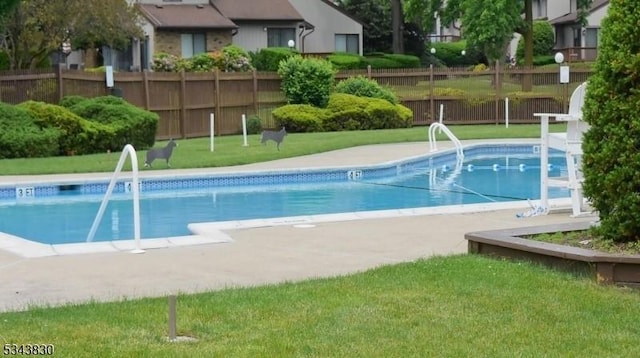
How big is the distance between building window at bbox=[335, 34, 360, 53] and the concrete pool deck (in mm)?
38745

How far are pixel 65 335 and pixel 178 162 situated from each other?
47.0 ft

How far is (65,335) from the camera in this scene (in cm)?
568

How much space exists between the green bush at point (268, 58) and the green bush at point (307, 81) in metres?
7.96

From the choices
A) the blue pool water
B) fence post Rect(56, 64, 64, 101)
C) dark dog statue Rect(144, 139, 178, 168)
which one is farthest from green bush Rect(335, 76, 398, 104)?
dark dog statue Rect(144, 139, 178, 168)

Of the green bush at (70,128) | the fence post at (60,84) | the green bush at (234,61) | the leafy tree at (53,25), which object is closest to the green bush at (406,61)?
the green bush at (234,61)

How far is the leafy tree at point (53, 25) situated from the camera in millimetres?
27391

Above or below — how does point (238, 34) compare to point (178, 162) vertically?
above

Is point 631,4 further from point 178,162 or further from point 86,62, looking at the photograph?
point 86,62

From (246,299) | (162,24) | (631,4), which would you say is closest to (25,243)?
(246,299)

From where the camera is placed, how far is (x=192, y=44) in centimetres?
4203

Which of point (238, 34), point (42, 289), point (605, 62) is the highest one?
point (238, 34)

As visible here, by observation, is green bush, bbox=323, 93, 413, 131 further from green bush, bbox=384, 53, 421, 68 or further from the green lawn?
the green lawn

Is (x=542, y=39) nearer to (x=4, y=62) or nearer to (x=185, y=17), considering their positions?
(x=185, y=17)

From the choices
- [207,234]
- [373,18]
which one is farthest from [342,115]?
[373,18]
